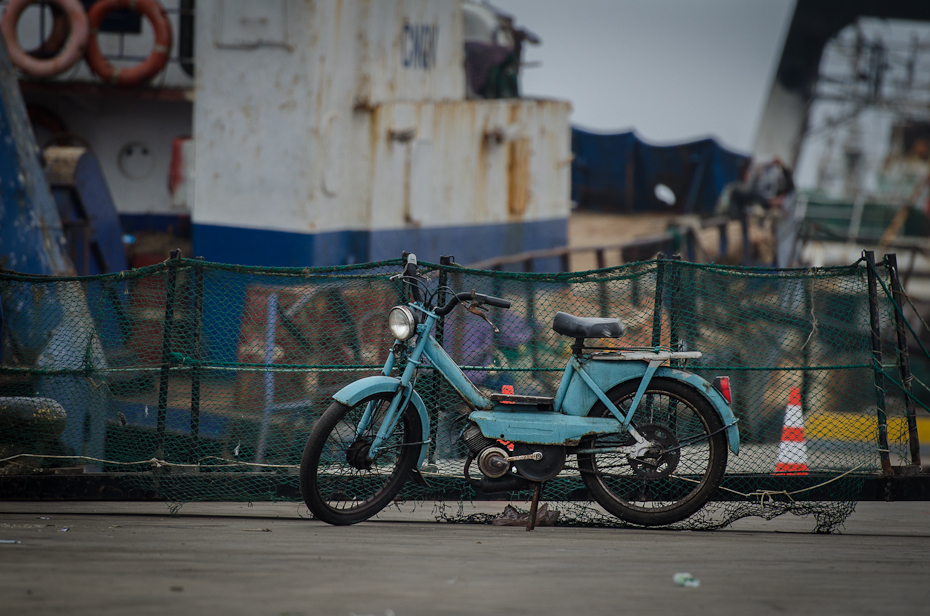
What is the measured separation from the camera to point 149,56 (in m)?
14.6

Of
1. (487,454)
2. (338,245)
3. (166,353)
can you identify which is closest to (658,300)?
(487,454)

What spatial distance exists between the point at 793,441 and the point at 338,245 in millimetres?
7573

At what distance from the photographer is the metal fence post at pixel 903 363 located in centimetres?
636

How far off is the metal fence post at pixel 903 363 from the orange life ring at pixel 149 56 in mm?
11376

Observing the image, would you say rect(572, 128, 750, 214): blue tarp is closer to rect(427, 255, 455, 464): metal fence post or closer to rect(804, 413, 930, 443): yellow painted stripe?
rect(804, 413, 930, 443): yellow painted stripe

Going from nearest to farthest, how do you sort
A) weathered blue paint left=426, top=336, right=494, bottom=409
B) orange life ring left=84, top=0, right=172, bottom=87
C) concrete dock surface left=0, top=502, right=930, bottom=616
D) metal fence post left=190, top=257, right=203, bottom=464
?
concrete dock surface left=0, top=502, right=930, bottom=616 → weathered blue paint left=426, top=336, right=494, bottom=409 → metal fence post left=190, top=257, right=203, bottom=464 → orange life ring left=84, top=0, right=172, bottom=87

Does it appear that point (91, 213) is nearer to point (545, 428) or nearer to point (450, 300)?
point (450, 300)

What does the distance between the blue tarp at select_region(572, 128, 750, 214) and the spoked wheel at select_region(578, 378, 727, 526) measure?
25948 millimetres

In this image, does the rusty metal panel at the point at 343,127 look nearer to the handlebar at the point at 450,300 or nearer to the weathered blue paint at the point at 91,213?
the weathered blue paint at the point at 91,213

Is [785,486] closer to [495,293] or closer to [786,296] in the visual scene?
[786,296]

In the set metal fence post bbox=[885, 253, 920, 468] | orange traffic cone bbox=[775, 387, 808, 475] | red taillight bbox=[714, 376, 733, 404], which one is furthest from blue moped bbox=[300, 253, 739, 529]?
metal fence post bbox=[885, 253, 920, 468]

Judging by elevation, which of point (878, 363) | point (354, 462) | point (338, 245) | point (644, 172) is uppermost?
point (644, 172)

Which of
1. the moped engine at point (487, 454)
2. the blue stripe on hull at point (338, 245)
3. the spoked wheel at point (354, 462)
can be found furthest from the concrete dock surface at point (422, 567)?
the blue stripe on hull at point (338, 245)

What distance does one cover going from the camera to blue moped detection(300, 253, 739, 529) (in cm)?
567
